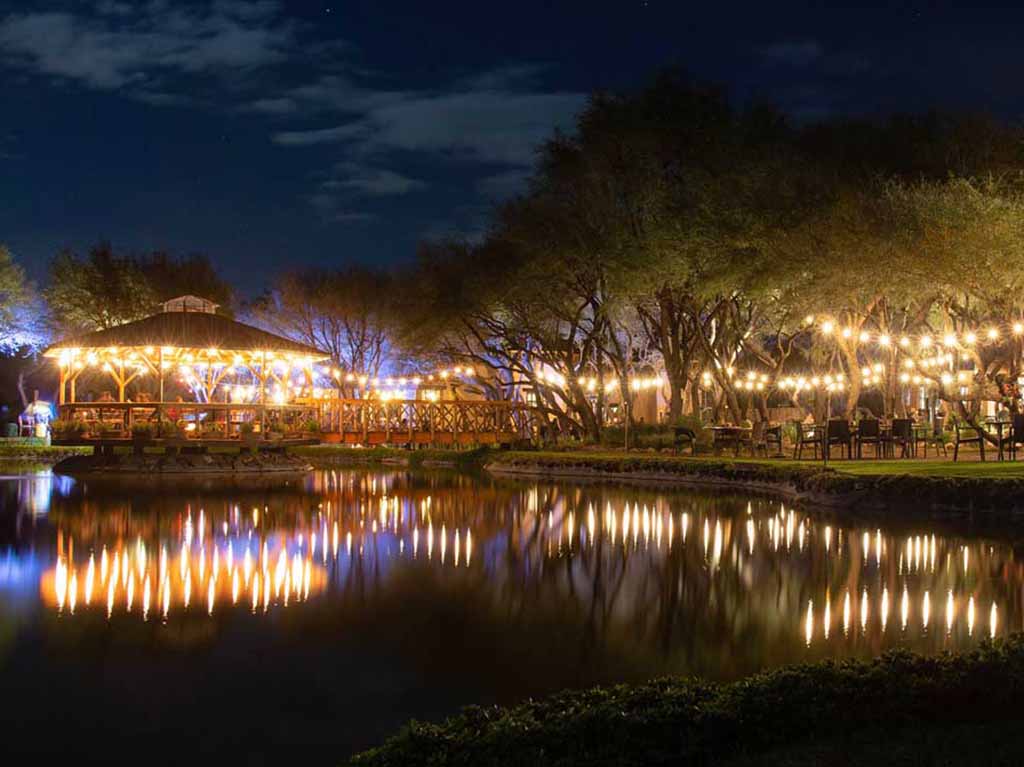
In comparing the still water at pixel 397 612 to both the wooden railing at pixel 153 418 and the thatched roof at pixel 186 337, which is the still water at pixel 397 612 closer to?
the wooden railing at pixel 153 418

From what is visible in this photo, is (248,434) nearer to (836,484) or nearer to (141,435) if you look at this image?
(141,435)

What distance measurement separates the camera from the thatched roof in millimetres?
→ 30297

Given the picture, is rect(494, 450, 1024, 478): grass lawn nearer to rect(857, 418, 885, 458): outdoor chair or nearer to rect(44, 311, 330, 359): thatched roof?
rect(857, 418, 885, 458): outdoor chair

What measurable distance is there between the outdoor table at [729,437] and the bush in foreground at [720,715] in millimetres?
20411

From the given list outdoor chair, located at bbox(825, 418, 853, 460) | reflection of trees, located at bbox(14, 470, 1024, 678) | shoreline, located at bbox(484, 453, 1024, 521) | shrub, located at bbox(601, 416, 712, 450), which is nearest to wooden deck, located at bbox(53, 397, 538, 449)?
shrub, located at bbox(601, 416, 712, 450)

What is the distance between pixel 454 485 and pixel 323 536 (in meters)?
10.7

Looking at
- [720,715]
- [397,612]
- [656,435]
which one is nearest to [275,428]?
[656,435]

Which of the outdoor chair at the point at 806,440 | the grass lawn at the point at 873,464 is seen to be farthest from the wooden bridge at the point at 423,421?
the outdoor chair at the point at 806,440

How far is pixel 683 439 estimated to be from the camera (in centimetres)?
2720

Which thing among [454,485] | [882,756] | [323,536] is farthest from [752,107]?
[882,756]

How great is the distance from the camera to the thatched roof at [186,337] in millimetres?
30297

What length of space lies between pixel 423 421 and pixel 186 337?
1059 centimetres

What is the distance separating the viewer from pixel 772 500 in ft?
64.0

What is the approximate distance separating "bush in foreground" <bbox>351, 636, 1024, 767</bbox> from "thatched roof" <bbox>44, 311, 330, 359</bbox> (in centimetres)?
2678
